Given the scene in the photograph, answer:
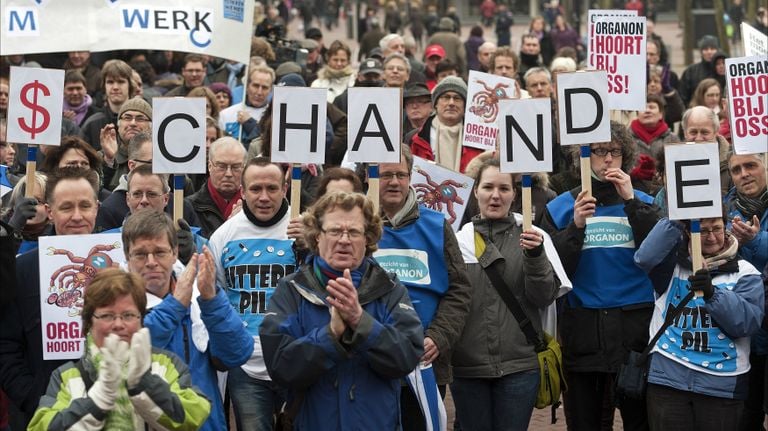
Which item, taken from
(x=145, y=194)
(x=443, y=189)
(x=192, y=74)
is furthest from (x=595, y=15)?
(x=192, y=74)

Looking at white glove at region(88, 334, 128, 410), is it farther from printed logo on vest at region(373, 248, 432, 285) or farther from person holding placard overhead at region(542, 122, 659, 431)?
person holding placard overhead at region(542, 122, 659, 431)

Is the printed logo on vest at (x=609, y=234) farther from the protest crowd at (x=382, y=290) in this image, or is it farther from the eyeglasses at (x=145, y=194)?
the eyeglasses at (x=145, y=194)

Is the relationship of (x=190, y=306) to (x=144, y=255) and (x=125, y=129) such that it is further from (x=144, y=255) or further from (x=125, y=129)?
(x=125, y=129)

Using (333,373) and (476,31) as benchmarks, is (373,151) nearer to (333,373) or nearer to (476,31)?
(333,373)

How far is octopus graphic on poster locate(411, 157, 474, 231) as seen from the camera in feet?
29.8

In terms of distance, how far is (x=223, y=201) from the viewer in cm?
884

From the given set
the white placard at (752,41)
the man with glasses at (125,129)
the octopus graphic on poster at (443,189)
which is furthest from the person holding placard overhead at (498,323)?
the white placard at (752,41)

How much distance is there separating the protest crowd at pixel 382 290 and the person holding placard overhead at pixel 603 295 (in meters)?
0.01

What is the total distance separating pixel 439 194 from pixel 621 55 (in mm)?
2008

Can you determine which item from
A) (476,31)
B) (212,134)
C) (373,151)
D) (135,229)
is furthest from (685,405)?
(476,31)

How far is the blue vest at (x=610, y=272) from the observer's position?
8.17 metres

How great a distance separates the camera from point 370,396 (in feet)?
20.5

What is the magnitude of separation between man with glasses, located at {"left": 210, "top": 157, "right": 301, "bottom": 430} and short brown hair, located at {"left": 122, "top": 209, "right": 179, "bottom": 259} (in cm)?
92

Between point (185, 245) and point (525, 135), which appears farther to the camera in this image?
point (525, 135)
